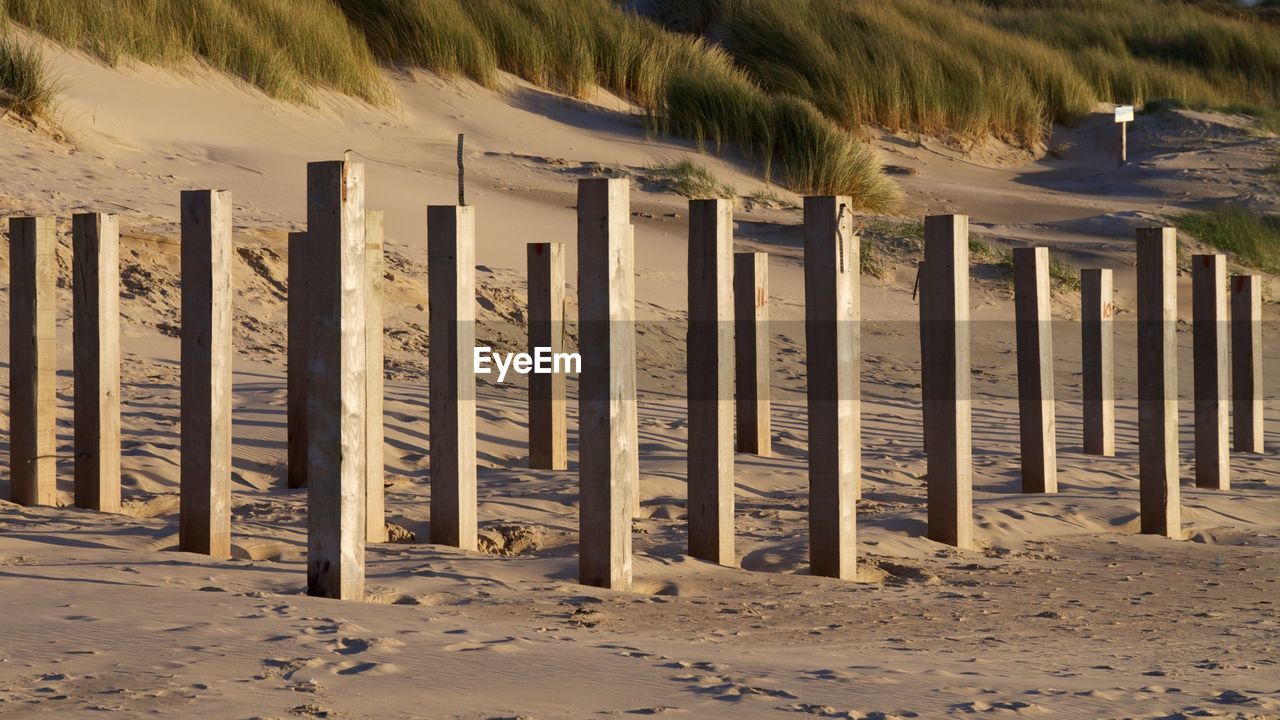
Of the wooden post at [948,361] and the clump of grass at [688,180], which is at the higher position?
the clump of grass at [688,180]

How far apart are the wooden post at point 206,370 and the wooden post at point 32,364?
126 centimetres

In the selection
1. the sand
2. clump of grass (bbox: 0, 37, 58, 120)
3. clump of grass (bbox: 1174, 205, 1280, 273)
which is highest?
clump of grass (bbox: 0, 37, 58, 120)

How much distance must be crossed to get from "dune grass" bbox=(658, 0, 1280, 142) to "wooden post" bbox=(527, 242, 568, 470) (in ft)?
49.1

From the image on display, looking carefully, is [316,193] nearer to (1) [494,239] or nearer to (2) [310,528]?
(2) [310,528]

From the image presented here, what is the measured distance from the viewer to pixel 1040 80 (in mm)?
25469

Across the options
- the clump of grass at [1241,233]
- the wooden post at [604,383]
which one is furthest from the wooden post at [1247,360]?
the clump of grass at [1241,233]

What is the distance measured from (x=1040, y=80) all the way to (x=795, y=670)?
23.5 metres

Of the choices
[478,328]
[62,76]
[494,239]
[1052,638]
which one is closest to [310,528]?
[1052,638]

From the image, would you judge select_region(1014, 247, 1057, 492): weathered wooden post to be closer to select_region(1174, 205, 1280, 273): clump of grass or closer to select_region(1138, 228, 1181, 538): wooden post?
select_region(1138, 228, 1181, 538): wooden post

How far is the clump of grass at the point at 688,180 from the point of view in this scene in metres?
15.6

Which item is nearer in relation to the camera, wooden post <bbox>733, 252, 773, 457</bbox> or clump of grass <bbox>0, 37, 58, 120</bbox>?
wooden post <bbox>733, 252, 773, 457</bbox>

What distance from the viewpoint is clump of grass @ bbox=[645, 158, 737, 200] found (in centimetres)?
1556

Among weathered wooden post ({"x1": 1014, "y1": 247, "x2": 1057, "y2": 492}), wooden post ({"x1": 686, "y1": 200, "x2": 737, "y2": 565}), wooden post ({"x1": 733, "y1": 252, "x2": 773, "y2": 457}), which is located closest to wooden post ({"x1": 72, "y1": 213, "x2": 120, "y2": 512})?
wooden post ({"x1": 686, "y1": 200, "x2": 737, "y2": 565})

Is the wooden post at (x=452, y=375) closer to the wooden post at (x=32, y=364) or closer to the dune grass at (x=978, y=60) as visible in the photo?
the wooden post at (x=32, y=364)
